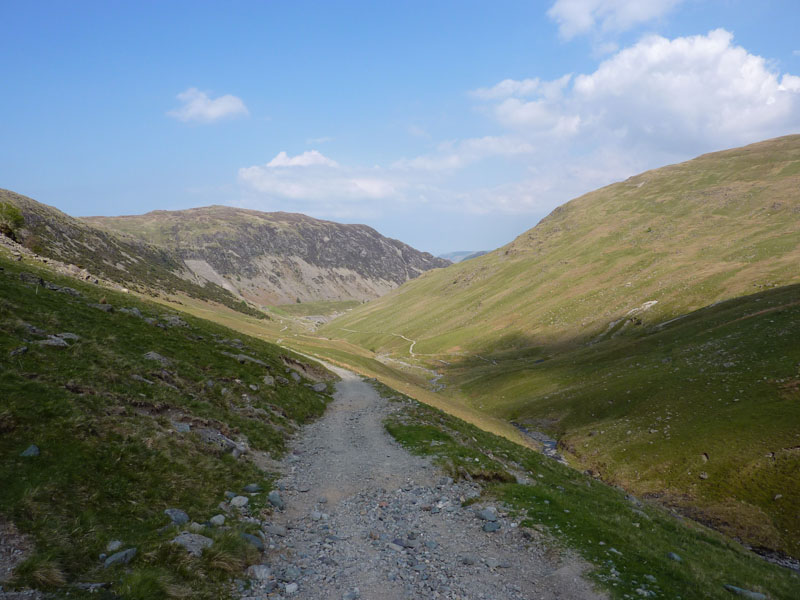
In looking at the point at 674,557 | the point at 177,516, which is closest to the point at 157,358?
the point at 177,516

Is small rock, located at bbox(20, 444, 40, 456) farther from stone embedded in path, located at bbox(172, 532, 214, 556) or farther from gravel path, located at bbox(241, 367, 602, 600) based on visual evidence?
gravel path, located at bbox(241, 367, 602, 600)

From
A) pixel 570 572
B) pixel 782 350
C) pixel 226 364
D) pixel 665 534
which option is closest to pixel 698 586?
pixel 570 572

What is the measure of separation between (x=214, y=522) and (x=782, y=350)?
224ft

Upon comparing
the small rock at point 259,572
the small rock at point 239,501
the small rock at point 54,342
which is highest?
the small rock at point 54,342

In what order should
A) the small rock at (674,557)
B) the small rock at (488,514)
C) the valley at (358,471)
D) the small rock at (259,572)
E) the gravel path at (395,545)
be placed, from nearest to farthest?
the small rock at (259,572) → the valley at (358,471) → the gravel path at (395,545) → the small rock at (674,557) → the small rock at (488,514)

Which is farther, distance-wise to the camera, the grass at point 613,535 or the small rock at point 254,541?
the grass at point 613,535

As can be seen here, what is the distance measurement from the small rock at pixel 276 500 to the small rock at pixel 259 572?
186 inches

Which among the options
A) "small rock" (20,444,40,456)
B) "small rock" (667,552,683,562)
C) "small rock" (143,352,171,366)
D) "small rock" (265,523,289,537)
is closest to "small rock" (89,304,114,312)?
"small rock" (143,352,171,366)

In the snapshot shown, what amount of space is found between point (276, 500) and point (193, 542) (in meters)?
5.23

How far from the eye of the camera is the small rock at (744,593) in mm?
14305

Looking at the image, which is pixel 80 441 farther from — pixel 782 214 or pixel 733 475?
pixel 782 214

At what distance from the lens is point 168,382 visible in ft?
80.8

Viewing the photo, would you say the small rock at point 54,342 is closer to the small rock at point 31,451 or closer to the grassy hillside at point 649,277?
the small rock at point 31,451

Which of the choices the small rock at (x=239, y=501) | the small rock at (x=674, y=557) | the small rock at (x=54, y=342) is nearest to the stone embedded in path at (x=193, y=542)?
the small rock at (x=239, y=501)
